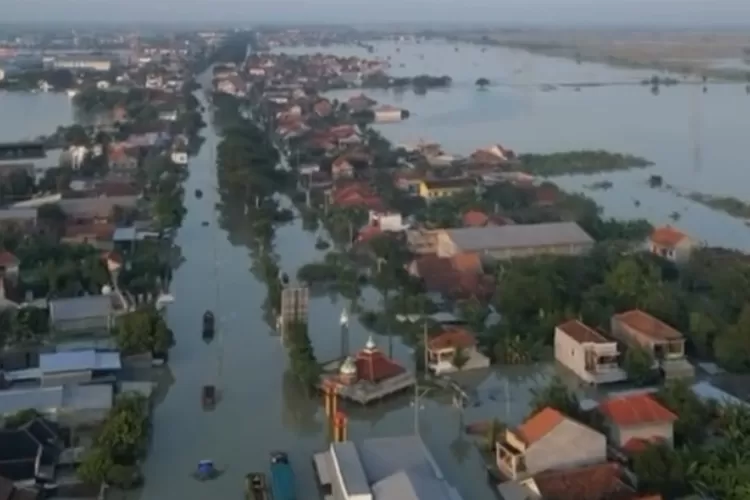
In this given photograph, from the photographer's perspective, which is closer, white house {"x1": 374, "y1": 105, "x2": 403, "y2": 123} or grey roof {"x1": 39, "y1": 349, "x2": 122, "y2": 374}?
grey roof {"x1": 39, "y1": 349, "x2": 122, "y2": 374}

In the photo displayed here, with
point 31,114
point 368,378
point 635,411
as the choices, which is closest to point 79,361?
point 368,378

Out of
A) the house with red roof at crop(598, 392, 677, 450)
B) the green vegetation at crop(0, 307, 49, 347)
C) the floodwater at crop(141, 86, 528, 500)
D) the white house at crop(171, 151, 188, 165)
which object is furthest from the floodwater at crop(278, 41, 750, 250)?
the green vegetation at crop(0, 307, 49, 347)

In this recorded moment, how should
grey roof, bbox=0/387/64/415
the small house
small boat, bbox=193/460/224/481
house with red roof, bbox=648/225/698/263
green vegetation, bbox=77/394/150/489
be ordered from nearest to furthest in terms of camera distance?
green vegetation, bbox=77/394/150/489, small boat, bbox=193/460/224/481, grey roof, bbox=0/387/64/415, the small house, house with red roof, bbox=648/225/698/263

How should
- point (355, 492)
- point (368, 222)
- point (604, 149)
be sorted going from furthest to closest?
point (604, 149)
point (368, 222)
point (355, 492)

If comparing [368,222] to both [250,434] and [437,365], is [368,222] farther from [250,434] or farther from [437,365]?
[250,434]

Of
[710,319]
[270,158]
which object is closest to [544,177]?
[270,158]

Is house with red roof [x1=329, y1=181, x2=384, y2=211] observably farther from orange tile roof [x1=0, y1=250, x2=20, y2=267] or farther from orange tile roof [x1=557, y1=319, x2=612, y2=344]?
orange tile roof [x1=557, y1=319, x2=612, y2=344]
